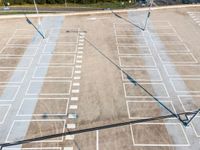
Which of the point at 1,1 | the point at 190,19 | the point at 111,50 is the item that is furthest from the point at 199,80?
the point at 1,1

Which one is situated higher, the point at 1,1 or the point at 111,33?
the point at 111,33

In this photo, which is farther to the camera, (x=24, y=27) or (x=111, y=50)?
(x=24, y=27)

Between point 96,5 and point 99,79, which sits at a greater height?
point 99,79

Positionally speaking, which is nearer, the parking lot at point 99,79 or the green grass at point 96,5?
the parking lot at point 99,79

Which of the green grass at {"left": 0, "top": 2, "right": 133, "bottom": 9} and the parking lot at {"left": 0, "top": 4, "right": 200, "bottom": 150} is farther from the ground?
the parking lot at {"left": 0, "top": 4, "right": 200, "bottom": 150}

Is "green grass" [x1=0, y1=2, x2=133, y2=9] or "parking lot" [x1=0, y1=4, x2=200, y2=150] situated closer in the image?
"parking lot" [x1=0, y1=4, x2=200, y2=150]

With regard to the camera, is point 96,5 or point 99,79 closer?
point 99,79

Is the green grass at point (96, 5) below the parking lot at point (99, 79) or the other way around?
below

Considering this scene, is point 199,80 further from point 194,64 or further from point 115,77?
point 115,77
